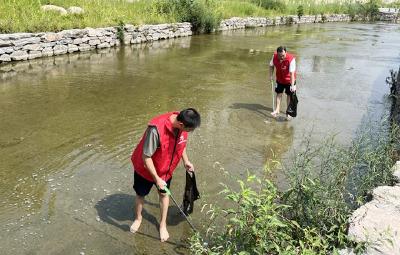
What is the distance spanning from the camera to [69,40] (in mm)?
15422

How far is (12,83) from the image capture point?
11.1 meters

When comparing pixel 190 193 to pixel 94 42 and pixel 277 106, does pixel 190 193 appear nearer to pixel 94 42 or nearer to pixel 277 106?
pixel 277 106

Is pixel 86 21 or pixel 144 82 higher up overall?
pixel 86 21

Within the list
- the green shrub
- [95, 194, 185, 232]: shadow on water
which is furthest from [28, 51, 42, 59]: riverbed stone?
the green shrub

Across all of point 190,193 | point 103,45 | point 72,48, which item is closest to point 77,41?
point 72,48

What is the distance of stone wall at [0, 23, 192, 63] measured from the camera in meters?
13.4

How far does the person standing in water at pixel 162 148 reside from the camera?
4.13m

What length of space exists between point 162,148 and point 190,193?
1025mm

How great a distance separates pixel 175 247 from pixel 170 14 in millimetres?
18747

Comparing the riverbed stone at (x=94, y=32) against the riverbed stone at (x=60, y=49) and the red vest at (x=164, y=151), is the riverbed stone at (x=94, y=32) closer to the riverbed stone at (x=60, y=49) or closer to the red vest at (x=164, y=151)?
the riverbed stone at (x=60, y=49)

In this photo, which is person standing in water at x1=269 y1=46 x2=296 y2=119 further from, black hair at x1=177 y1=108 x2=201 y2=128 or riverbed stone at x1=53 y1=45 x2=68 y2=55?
riverbed stone at x1=53 y1=45 x2=68 y2=55

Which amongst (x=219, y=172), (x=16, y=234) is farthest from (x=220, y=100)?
(x=16, y=234)

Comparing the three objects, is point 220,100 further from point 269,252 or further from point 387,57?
point 387,57

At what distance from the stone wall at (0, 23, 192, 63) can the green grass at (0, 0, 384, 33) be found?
0.39 meters
